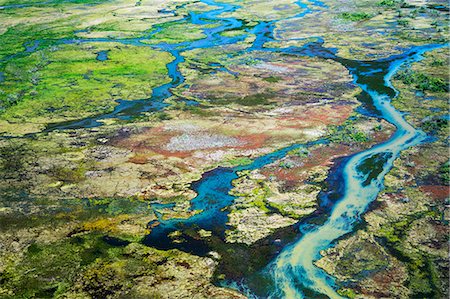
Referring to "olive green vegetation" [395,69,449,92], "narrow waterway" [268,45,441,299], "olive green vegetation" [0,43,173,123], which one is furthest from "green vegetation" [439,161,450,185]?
"olive green vegetation" [0,43,173,123]

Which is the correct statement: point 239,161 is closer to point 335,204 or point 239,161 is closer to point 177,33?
point 335,204

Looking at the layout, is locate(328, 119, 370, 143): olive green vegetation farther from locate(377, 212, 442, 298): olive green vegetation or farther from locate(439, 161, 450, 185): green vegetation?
locate(377, 212, 442, 298): olive green vegetation

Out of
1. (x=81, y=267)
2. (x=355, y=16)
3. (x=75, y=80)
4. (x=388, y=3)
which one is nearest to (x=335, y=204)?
(x=81, y=267)

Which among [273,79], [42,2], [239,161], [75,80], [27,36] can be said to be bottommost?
[239,161]

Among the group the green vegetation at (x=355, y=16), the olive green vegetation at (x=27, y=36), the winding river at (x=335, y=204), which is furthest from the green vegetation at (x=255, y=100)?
the green vegetation at (x=355, y=16)

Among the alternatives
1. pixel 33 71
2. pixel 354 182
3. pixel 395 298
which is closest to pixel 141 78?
pixel 33 71

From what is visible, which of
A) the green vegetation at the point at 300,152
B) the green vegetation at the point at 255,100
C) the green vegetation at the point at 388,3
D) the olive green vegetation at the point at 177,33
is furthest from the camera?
the green vegetation at the point at 388,3

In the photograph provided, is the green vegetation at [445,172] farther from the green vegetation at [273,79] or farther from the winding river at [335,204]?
the green vegetation at [273,79]
